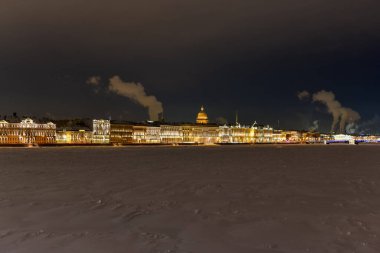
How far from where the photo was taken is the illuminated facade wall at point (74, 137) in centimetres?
10056

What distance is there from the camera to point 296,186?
1477 cm

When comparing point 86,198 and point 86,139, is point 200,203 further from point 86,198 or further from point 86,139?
point 86,139

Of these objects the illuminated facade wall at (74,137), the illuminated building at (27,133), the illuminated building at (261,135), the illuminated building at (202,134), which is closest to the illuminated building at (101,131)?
the illuminated facade wall at (74,137)

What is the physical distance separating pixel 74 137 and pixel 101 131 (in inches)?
296

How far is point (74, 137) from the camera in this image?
10294 cm

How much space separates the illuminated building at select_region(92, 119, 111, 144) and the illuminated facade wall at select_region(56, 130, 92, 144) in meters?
1.47

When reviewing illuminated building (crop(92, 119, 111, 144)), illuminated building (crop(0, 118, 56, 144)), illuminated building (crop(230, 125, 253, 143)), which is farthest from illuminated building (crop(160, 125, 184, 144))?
illuminated building (crop(0, 118, 56, 144))

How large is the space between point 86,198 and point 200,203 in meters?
3.11

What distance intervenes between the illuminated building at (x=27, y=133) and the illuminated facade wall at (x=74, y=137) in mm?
1693

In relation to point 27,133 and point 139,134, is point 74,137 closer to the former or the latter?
point 27,133

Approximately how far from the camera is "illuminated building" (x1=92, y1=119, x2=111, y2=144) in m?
106

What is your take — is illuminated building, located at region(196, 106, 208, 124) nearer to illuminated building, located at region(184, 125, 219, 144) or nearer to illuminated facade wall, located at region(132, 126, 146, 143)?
illuminated building, located at region(184, 125, 219, 144)

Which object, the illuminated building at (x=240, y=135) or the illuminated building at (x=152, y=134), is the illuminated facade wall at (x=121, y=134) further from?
the illuminated building at (x=240, y=135)

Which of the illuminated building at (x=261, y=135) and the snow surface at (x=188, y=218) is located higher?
the illuminated building at (x=261, y=135)
